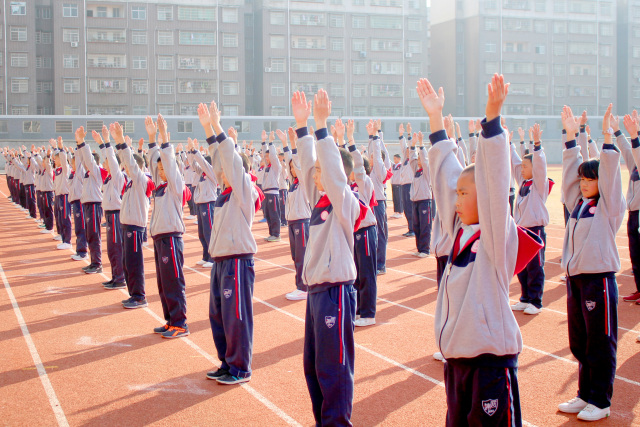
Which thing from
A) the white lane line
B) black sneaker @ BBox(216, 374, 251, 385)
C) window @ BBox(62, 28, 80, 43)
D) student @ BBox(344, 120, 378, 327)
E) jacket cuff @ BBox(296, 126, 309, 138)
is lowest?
the white lane line

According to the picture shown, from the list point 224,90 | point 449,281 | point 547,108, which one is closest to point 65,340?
point 449,281

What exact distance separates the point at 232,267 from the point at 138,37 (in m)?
54.0

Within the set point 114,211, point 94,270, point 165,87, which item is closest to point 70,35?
point 165,87

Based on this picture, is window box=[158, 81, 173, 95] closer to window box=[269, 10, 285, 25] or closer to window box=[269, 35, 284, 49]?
window box=[269, 35, 284, 49]

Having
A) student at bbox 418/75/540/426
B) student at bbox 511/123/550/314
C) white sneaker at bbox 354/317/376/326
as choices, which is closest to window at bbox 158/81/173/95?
student at bbox 511/123/550/314

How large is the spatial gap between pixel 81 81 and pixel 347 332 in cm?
5537

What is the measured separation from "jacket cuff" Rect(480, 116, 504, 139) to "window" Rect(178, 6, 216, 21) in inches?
Answer: 2230

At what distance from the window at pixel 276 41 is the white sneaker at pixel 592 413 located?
5594cm

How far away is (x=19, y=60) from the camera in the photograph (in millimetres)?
53656

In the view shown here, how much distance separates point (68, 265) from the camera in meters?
12.3

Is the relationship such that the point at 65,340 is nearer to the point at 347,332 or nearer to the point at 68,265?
the point at 347,332

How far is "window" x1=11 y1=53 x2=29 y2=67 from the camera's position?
176 feet

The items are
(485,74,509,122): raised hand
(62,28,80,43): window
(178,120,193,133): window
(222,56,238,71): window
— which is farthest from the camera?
(222,56,238,71): window

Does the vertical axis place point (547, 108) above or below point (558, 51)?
below
